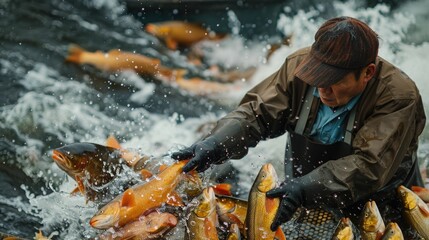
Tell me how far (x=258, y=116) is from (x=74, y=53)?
6.32 m

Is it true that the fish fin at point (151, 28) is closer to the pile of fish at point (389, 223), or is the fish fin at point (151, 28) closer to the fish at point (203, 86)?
the fish at point (203, 86)

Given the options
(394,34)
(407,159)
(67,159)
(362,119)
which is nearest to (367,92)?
(362,119)

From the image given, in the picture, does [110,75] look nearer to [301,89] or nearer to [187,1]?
[187,1]

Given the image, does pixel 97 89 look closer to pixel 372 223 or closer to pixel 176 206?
pixel 176 206

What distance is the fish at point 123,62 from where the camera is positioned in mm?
10709

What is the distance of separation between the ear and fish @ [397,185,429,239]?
841 mm

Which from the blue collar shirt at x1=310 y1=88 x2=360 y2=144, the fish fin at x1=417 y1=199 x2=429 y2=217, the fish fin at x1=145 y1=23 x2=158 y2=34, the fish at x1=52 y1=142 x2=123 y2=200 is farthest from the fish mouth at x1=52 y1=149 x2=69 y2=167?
the fish fin at x1=145 y1=23 x2=158 y2=34

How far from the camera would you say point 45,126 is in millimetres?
8773

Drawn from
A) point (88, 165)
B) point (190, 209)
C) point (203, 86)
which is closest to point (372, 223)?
point (190, 209)

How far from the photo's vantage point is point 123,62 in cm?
1077

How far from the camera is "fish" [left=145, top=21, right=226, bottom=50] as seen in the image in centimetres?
1145

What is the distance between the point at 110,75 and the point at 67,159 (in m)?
5.18

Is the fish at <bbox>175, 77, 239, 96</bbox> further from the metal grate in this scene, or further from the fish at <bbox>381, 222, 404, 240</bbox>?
the fish at <bbox>381, 222, 404, 240</bbox>

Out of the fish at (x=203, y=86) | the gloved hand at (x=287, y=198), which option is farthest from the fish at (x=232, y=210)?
the fish at (x=203, y=86)
